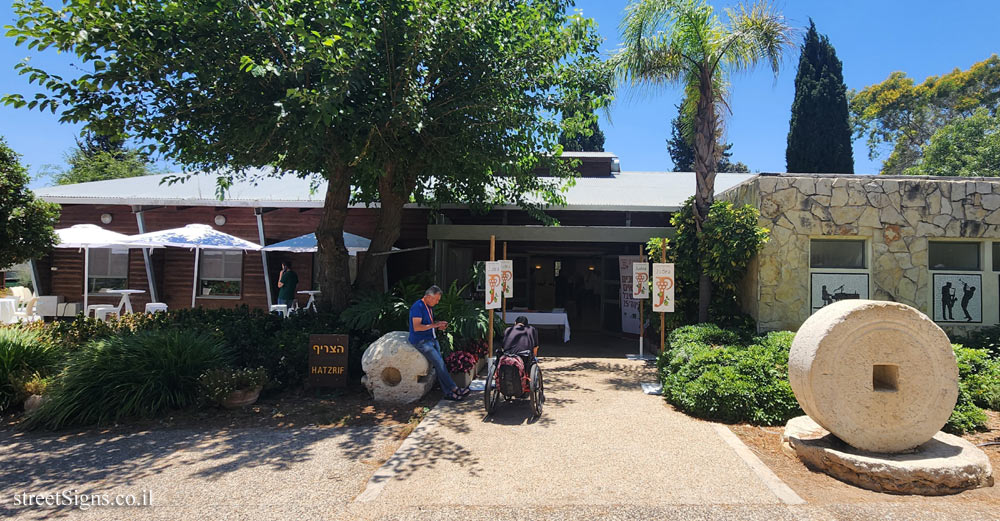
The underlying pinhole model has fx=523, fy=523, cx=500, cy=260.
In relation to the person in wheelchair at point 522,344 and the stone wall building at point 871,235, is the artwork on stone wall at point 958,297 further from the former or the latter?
the person in wheelchair at point 522,344

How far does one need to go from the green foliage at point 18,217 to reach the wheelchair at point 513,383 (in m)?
8.31

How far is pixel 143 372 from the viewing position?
6527 mm

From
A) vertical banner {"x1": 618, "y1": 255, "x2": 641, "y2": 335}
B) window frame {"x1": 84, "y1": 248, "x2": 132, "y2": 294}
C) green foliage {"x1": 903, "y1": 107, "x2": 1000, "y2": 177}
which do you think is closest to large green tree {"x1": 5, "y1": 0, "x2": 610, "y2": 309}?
vertical banner {"x1": 618, "y1": 255, "x2": 641, "y2": 335}

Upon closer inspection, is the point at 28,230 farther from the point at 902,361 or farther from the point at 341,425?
the point at 902,361

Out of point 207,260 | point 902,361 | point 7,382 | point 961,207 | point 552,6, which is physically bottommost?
point 7,382

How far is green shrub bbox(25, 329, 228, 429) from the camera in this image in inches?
242

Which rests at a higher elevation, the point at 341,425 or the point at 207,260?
the point at 207,260

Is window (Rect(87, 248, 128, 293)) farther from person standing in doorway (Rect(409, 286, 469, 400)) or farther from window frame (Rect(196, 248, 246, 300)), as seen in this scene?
person standing in doorway (Rect(409, 286, 469, 400))

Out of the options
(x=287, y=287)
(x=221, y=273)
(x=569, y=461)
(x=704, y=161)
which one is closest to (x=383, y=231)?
(x=287, y=287)

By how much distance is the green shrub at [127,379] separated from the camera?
20.2 feet

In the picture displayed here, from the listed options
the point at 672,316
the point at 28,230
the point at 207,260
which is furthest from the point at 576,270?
the point at 28,230

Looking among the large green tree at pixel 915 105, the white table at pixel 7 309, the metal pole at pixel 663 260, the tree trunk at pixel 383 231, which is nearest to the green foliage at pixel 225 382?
the tree trunk at pixel 383 231

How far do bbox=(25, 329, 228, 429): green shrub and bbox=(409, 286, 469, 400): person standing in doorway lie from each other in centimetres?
266

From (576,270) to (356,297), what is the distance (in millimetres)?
8791
